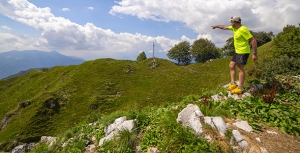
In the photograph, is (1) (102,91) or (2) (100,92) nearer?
(2) (100,92)

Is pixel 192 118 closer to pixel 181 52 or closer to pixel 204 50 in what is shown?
pixel 204 50

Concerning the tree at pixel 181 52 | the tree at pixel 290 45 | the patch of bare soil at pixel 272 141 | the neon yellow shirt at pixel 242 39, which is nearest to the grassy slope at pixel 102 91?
the tree at pixel 290 45

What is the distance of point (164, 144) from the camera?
6508 mm

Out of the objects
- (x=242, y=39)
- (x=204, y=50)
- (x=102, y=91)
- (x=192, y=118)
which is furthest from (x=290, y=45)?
(x=204, y=50)

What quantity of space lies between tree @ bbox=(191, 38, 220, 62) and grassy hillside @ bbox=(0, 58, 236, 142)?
34.9 meters

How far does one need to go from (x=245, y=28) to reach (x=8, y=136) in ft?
148

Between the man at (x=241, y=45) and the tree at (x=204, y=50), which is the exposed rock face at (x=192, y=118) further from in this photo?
the tree at (x=204, y=50)

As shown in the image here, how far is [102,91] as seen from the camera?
158 feet

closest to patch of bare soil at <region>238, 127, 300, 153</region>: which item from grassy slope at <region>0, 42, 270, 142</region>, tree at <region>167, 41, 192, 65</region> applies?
grassy slope at <region>0, 42, 270, 142</region>

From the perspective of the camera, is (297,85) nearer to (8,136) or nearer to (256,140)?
(256,140)

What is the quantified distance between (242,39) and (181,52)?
9802 cm

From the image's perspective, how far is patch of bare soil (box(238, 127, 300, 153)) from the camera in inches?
228

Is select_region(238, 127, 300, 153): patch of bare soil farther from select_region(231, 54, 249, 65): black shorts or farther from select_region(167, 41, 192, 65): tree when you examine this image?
select_region(167, 41, 192, 65): tree

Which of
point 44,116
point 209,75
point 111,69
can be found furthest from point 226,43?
point 44,116
